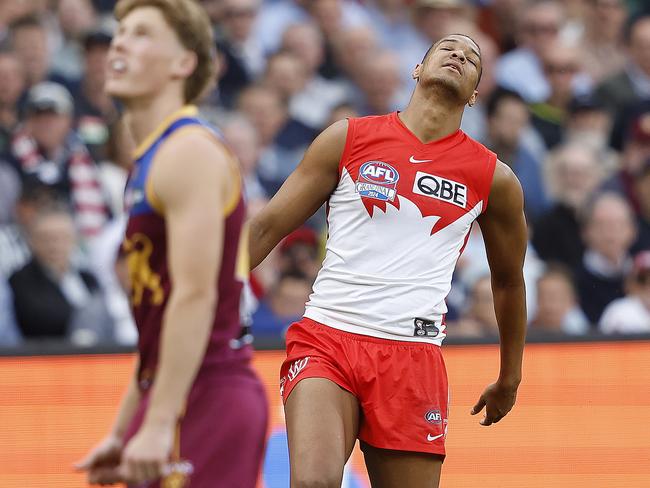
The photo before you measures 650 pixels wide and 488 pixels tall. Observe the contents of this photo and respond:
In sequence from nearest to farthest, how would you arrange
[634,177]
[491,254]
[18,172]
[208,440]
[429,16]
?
[208,440] < [491,254] < [18,172] < [634,177] < [429,16]

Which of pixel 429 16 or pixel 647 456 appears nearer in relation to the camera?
pixel 647 456

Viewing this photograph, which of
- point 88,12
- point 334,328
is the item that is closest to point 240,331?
point 334,328

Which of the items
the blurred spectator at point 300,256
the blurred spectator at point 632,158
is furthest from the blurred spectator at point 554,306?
the blurred spectator at point 300,256

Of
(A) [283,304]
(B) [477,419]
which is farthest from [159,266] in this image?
(A) [283,304]

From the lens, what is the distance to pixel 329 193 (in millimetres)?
5535

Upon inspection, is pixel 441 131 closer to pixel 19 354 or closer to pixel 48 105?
pixel 19 354

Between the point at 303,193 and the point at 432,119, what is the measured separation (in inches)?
26.1

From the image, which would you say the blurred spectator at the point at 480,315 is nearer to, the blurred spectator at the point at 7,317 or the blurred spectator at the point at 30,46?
the blurred spectator at the point at 7,317

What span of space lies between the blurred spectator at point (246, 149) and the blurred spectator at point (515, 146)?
76.7 inches

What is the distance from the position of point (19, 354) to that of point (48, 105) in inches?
112

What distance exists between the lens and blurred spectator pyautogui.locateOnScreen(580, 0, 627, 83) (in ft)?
36.8

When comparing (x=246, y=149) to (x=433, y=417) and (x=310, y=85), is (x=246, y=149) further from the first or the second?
(x=433, y=417)

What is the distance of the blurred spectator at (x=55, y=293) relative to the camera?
27.1 feet

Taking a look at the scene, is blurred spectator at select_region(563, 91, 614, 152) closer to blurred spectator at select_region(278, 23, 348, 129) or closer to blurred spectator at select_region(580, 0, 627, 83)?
blurred spectator at select_region(580, 0, 627, 83)
